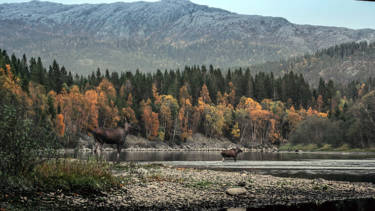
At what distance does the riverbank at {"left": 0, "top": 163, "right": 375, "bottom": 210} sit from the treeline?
255ft

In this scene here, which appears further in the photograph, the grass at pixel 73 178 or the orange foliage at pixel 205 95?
the orange foliage at pixel 205 95

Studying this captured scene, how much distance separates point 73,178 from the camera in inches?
805

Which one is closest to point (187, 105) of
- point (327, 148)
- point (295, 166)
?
point (327, 148)

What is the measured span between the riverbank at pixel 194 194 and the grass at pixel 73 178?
0.52 metres

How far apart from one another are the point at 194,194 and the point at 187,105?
137m

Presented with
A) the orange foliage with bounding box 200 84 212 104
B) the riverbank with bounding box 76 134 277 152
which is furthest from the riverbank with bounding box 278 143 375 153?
the orange foliage with bounding box 200 84 212 104

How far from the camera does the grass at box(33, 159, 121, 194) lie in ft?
63.8

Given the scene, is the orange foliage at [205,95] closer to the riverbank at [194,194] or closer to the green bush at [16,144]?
the riverbank at [194,194]

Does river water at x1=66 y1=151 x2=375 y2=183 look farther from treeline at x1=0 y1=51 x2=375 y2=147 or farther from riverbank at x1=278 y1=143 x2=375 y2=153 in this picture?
treeline at x1=0 y1=51 x2=375 y2=147

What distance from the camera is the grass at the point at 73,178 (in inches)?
765

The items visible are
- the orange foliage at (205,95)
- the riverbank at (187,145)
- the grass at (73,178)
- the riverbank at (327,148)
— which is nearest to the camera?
the grass at (73,178)

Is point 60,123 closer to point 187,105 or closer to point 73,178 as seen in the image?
point 187,105

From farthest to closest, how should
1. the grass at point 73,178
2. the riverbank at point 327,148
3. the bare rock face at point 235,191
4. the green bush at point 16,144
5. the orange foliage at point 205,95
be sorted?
the orange foliage at point 205,95 < the riverbank at point 327,148 < the bare rock face at point 235,191 < the grass at point 73,178 < the green bush at point 16,144

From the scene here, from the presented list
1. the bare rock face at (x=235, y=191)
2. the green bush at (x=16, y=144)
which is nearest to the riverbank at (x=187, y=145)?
the bare rock face at (x=235, y=191)
